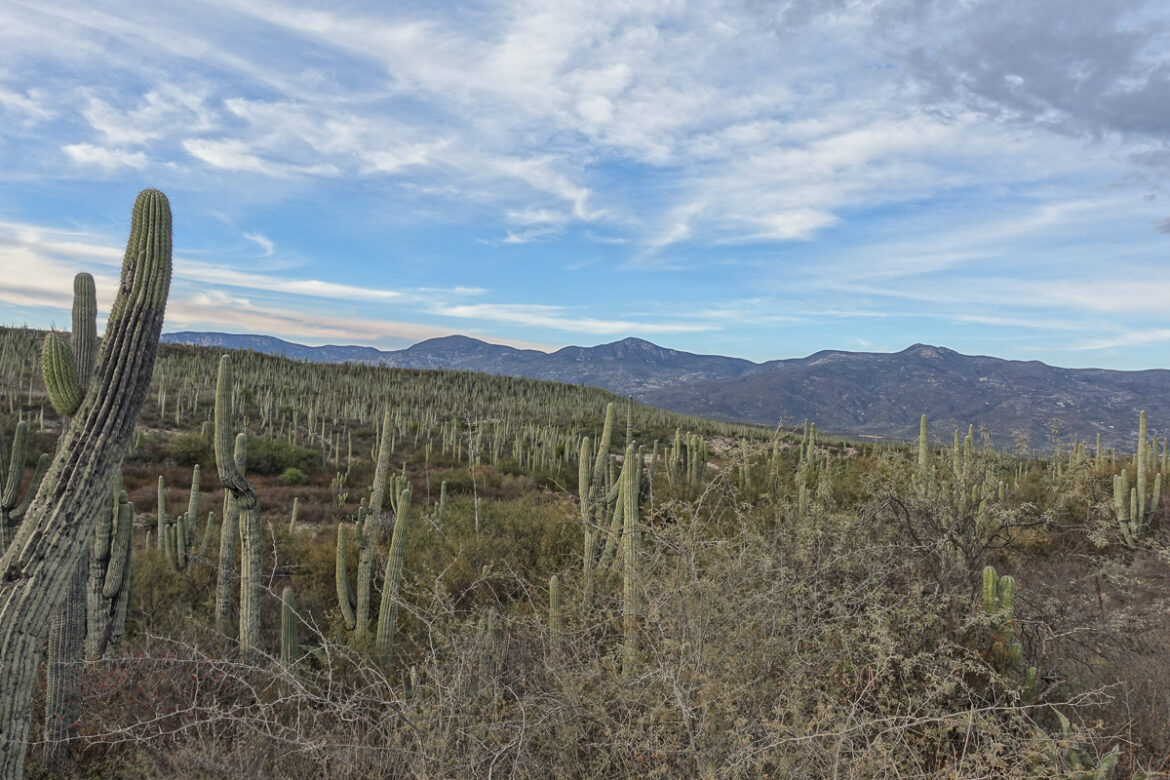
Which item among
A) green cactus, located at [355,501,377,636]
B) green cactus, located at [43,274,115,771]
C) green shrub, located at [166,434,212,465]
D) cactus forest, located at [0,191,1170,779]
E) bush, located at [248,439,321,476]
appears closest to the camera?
cactus forest, located at [0,191,1170,779]

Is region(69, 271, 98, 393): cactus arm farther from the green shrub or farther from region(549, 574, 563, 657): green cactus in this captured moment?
the green shrub

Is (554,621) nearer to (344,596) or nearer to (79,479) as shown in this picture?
(344,596)

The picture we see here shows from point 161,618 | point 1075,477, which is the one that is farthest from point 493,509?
point 1075,477

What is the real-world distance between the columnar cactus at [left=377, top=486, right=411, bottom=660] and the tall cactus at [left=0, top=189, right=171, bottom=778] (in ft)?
8.01

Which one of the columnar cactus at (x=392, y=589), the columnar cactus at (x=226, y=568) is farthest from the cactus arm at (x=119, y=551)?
the columnar cactus at (x=392, y=589)

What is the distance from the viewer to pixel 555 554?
8250 millimetres

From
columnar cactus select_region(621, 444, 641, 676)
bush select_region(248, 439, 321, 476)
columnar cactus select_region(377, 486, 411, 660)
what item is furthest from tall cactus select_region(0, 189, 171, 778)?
bush select_region(248, 439, 321, 476)

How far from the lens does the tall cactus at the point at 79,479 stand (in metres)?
3.11

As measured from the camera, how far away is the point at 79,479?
3.24 meters

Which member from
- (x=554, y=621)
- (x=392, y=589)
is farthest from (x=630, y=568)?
(x=392, y=589)

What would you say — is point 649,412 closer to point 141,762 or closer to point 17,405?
point 17,405

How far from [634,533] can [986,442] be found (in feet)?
18.2

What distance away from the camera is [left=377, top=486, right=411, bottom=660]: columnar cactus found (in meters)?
5.55

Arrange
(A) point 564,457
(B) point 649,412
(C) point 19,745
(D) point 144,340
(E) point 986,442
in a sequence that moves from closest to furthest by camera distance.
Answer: (C) point 19,745 → (D) point 144,340 → (E) point 986,442 → (A) point 564,457 → (B) point 649,412
